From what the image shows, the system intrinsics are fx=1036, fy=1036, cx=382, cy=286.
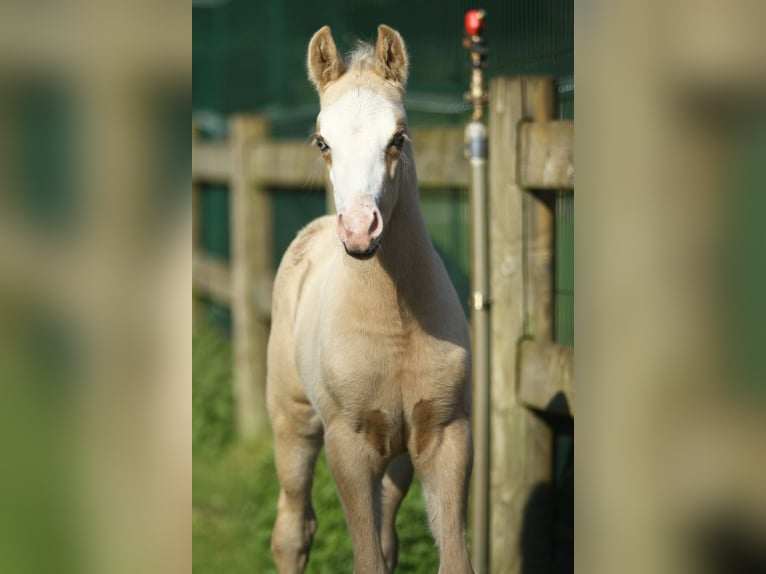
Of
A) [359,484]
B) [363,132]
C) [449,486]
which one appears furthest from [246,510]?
[363,132]

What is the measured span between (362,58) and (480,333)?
1.71m

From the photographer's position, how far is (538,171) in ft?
12.0

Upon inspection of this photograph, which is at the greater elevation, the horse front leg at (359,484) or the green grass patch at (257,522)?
the horse front leg at (359,484)

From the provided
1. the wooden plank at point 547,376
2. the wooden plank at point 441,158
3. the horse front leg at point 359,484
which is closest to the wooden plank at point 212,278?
the wooden plank at point 441,158

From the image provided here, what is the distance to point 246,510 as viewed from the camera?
527 centimetres

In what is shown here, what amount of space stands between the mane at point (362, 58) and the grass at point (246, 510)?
2297 mm

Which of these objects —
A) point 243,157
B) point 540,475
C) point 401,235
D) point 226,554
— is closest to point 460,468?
point 401,235

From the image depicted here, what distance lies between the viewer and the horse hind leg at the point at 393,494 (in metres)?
3.38

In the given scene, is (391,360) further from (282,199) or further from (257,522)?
(282,199)

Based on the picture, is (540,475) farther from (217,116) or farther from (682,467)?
(217,116)

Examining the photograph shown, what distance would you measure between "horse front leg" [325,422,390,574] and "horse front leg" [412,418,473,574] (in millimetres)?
130

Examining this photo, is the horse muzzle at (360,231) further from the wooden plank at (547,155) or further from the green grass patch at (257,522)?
the green grass patch at (257,522)

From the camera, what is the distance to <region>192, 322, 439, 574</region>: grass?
4324mm

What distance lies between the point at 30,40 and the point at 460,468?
1822 mm
